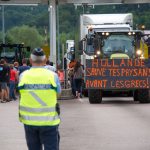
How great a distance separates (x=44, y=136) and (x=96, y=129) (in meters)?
7.61

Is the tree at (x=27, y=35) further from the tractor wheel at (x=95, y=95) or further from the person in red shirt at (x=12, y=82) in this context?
the tractor wheel at (x=95, y=95)

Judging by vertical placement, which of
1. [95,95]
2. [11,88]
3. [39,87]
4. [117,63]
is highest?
[39,87]

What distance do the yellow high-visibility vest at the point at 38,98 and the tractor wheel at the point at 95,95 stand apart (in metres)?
16.9

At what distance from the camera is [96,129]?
16.7 m

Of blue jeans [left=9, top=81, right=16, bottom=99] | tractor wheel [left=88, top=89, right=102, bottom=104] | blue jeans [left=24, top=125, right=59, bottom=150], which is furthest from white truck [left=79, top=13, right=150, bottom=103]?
blue jeans [left=24, top=125, right=59, bottom=150]

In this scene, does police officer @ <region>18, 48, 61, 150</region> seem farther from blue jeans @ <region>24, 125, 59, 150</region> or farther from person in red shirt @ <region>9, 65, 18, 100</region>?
person in red shirt @ <region>9, 65, 18, 100</region>

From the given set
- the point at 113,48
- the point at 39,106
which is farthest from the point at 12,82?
the point at 39,106

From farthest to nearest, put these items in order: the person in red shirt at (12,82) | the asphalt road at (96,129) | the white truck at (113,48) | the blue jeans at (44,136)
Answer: the person in red shirt at (12,82)
the white truck at (113,48)
the asphalt road at (96,129)
the blue jeans at (44,136)

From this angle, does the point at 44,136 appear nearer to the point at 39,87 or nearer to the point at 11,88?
the point at 39,87

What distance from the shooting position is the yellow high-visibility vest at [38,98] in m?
9.12

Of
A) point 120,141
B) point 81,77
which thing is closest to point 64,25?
point 81,77

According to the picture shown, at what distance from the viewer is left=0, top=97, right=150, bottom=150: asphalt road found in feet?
45.2

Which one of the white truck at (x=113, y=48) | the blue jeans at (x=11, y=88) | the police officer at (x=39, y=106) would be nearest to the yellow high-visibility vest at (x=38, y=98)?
the police officer at (x=39, y=106)

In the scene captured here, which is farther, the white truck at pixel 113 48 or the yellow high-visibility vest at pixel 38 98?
the white truck at pixel 113 48
